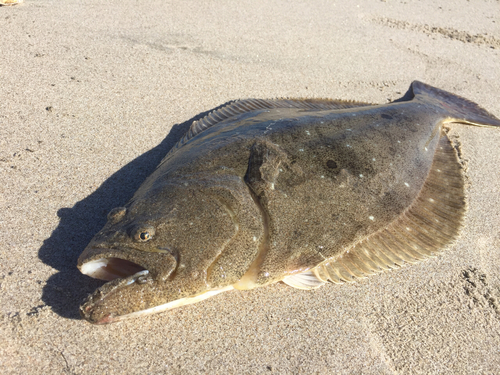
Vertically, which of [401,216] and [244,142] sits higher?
[244,142]

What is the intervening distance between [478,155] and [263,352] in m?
3.25

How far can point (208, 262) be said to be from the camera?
Result: 200 cm

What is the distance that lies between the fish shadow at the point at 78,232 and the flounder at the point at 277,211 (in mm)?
246

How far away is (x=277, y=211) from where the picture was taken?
7.50ft

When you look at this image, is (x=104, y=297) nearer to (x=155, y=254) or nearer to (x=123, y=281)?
(x=123, y=281)

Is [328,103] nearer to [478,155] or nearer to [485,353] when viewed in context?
[478,155]

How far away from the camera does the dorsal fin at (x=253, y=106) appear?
332 cm

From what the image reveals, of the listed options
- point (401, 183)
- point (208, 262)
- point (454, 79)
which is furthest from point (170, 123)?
point (454, 79)

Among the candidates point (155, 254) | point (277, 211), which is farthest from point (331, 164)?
point (155, 254)

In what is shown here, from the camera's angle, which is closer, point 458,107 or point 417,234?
point 417,234

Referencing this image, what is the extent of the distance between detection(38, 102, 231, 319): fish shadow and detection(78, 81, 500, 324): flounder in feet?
0.81

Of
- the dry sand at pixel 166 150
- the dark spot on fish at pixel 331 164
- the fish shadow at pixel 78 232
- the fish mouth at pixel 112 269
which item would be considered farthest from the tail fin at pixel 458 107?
the fish mouth at pixel 112 269

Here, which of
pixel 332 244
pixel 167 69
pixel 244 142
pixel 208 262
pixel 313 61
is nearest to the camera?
pixel 208 262

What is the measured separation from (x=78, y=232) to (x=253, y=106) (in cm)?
210
